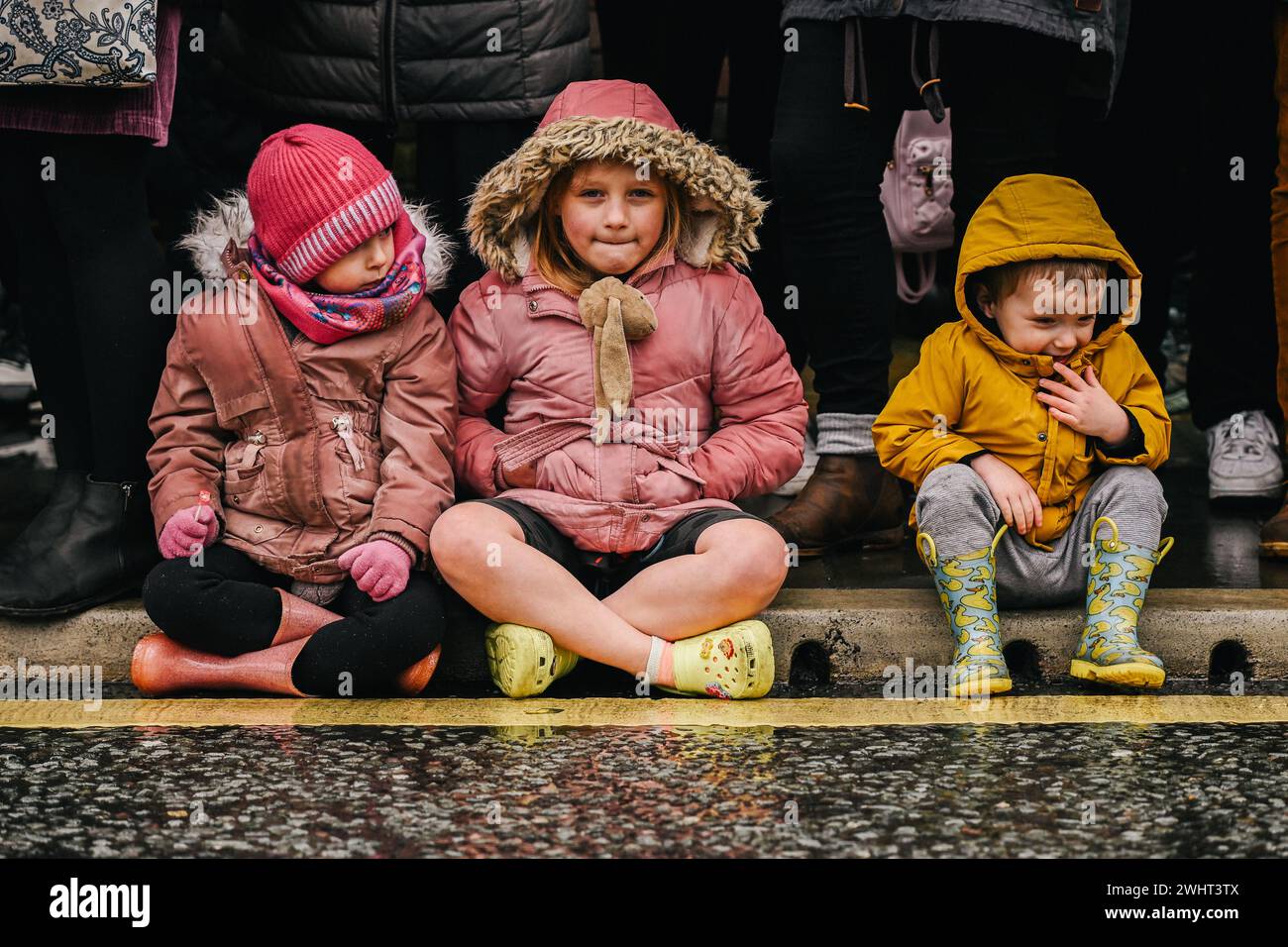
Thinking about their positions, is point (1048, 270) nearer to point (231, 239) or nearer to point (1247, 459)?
point (1247, 459)

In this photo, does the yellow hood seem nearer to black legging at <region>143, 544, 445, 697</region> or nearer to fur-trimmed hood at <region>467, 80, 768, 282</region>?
fur-trimmed hood at <region>467, 80, 768, 282</region>

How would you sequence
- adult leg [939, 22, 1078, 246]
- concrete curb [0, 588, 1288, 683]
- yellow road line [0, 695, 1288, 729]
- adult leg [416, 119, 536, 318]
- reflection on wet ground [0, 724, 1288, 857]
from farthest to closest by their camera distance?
adult leg [416, 119, 536, 318]
adult leg [939, 22, 1078, 246]
concrete curb [0, 588, 1288, 683]
yellow road line [0, 695, 1288, 729]
reflection on wet ground [0, 724, 1288, 857]

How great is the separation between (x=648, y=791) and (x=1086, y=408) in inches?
52.0

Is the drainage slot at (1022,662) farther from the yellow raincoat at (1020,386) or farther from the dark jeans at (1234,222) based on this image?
the dark jeans at (1234,222)

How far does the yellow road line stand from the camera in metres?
3.16

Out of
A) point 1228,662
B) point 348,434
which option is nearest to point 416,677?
point 348,434

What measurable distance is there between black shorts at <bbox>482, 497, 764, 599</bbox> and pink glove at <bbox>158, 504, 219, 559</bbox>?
0.57 m

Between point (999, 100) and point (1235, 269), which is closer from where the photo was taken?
point (999, 100)

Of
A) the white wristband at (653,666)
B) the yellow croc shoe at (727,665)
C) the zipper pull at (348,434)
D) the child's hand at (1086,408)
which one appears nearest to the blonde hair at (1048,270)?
the child's hand at (1086,408)

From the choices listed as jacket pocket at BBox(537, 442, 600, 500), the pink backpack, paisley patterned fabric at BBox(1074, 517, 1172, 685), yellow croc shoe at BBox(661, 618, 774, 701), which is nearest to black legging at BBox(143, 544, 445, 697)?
jacket pocket at BBox(537, 442, 600, 500)

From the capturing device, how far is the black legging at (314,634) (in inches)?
128

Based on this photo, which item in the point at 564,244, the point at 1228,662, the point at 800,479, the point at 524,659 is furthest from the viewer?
the point at 800,479

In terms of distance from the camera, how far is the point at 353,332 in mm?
3459

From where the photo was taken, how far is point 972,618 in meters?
3.38
